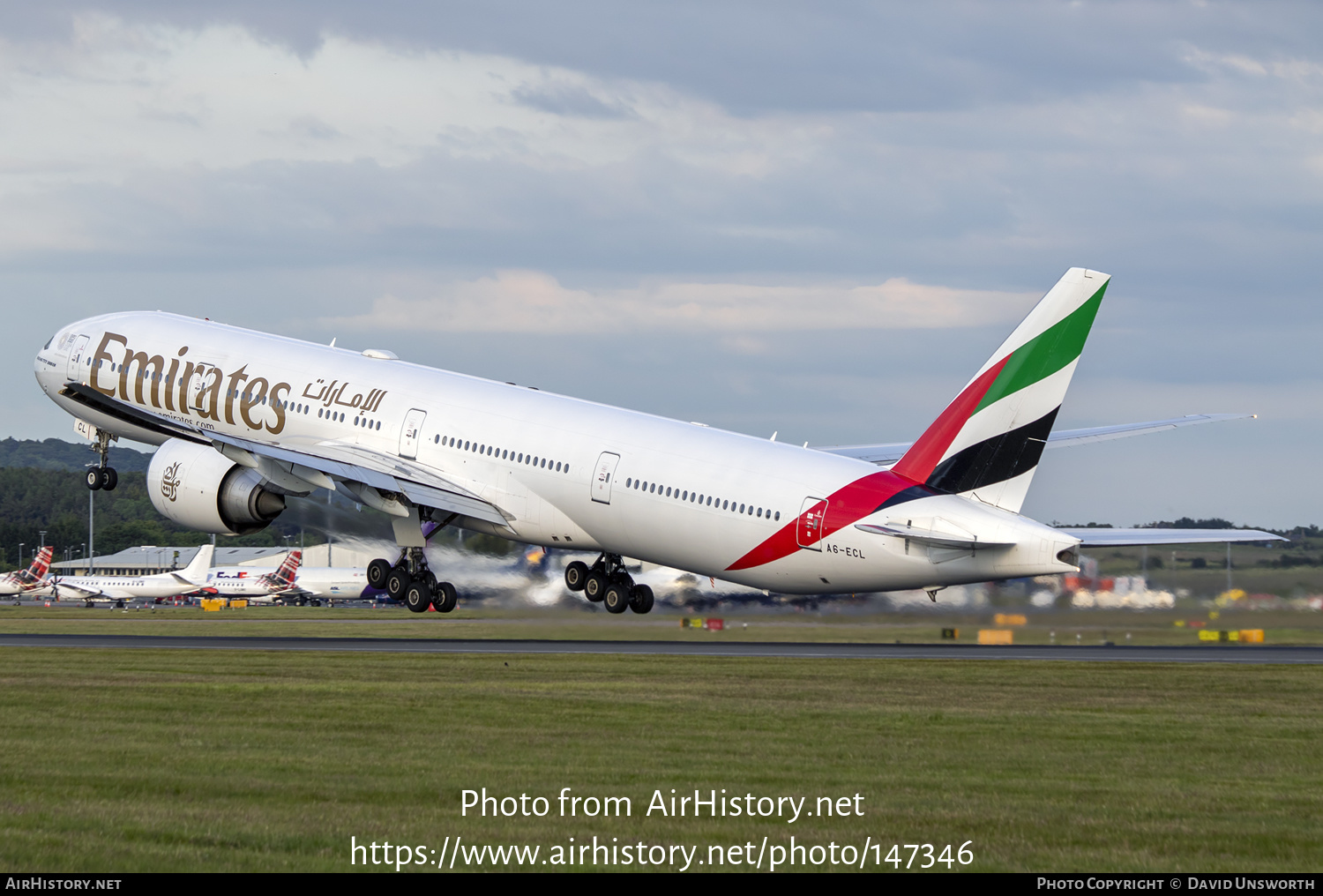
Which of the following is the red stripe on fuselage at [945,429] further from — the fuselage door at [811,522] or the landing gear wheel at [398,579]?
the landing gear wheel at [398,579]

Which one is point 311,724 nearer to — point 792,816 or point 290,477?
point 792,816

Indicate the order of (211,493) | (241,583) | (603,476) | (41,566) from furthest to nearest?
(41,566) < (241,583) < (211,493) < (603,476)

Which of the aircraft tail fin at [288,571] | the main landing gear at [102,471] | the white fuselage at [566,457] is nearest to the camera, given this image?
the white fuselage at [566,457]

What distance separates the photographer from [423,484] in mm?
45406

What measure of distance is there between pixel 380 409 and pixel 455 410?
8.02ft

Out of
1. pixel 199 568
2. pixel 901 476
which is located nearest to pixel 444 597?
pixel 901 476

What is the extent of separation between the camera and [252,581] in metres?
127

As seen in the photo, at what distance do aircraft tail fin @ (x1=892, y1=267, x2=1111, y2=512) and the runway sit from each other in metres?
9.92

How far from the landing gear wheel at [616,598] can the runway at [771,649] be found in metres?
1.04

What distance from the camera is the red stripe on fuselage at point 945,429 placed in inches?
A: 1480

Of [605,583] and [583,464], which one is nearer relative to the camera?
[583,464]

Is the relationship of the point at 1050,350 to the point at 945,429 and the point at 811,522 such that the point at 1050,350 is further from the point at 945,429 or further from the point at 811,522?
the point at 811,522

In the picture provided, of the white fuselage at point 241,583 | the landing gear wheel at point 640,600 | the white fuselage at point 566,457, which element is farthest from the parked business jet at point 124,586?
the landing gear wheel at point 640,600

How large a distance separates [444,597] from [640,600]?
5.86m
